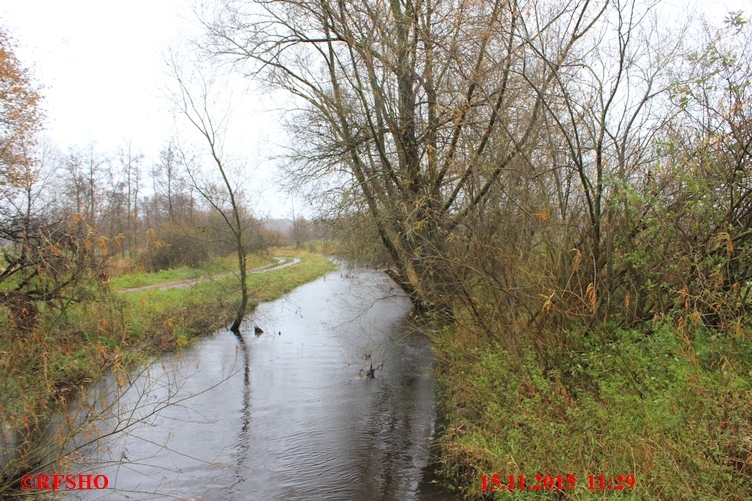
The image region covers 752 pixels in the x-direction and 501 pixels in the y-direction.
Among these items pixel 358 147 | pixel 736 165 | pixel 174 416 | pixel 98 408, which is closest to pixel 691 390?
pixel 736 165

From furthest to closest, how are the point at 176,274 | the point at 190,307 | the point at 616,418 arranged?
the point at 176,274 < the point at 190,307 < the point at 616,418

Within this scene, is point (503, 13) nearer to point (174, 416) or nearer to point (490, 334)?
point (490, 334)

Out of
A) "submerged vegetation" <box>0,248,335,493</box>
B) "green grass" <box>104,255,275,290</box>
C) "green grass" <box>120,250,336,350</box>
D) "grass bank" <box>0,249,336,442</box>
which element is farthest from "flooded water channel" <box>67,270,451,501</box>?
"green grass" <box>104,255,275,290</box>

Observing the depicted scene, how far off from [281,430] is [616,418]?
201 inches

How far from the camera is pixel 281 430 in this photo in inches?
316

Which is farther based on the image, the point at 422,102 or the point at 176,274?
the point at 176,274

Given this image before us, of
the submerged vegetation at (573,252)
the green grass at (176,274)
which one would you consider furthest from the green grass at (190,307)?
the submerged vegetation at (573,252)

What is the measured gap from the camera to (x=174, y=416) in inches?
342

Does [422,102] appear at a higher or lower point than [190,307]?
higher

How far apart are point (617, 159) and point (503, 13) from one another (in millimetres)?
2698

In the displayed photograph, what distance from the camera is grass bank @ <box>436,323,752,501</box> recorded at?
404cm

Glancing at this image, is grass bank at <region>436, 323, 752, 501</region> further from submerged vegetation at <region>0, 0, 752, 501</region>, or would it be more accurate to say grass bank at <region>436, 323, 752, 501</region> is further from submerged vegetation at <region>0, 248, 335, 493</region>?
submerged vegetation at <region>0, 248, 335, 493</region>

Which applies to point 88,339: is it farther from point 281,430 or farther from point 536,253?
point 536,253

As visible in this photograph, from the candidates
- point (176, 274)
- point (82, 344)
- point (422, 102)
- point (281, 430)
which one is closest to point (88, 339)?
point (82, 344)
